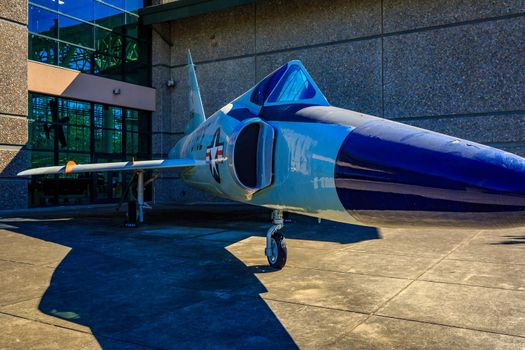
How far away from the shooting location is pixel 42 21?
16641 mm

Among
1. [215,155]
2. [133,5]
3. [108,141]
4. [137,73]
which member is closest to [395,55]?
[215,155]

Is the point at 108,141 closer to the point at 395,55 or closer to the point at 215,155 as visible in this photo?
the point at 395,55

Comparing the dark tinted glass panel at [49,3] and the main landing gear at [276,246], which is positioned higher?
the dark tinted glass panel at [49,3]

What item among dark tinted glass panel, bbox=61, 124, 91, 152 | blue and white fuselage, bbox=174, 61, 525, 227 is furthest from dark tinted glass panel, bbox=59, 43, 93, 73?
blue and white fuselage, bbox=174, 61, 525, 227

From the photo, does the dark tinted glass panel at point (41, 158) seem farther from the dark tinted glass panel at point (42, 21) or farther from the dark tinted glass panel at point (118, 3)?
the dark tinted glass panel at point (118, 3)

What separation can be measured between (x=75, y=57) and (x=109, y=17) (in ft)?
9.45

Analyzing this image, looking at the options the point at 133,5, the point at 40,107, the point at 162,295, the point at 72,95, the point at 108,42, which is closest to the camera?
the point at 162,295

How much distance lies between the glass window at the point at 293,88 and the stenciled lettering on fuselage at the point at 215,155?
1531 millimetres

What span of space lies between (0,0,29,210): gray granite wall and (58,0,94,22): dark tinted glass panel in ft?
8.01

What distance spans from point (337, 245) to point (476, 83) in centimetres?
936

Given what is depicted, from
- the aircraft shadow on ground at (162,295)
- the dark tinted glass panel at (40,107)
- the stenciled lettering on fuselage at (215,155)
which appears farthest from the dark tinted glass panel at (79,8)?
the stenciled lettering on fuselage at (215,155)

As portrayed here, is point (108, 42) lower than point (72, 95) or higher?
higher

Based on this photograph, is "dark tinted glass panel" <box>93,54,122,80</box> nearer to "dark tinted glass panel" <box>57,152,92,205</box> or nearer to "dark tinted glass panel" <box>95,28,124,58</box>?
"dark tinted glass panel" <box>95,28,124,58</box>

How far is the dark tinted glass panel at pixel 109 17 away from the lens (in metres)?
18.8
